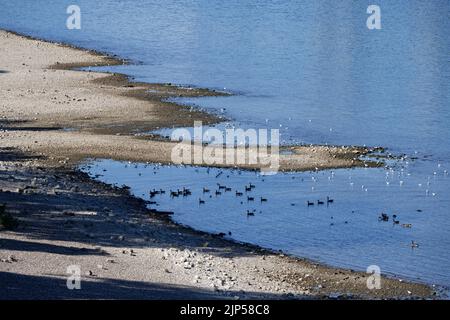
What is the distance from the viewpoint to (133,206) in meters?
29.5

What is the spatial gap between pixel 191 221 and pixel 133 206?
6.28 feet

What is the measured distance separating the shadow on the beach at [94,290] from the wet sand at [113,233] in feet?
0.08

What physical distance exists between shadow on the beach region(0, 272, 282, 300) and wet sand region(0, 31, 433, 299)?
0.08 feet

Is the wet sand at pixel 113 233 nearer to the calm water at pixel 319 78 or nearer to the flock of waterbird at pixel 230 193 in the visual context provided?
the flock of waterbird at pixel 230 193

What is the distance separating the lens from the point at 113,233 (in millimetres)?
25438

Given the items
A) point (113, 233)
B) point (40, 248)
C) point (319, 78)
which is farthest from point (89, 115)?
point (40, 248)

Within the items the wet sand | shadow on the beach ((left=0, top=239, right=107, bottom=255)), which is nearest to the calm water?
the wet sand

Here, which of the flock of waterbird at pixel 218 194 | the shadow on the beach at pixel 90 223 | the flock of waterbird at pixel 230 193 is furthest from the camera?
the flock of waterbird at pixel 218 194

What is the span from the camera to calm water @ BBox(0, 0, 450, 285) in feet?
92.3

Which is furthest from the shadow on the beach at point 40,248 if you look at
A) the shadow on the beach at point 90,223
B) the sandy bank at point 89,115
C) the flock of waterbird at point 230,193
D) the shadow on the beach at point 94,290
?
the sandy bank at point 89,115

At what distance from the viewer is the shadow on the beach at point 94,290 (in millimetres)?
19219

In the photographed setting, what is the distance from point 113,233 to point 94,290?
5531 mm

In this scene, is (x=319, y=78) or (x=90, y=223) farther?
(x=319, y=78)

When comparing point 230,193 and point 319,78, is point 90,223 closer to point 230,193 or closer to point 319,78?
point 230,193
